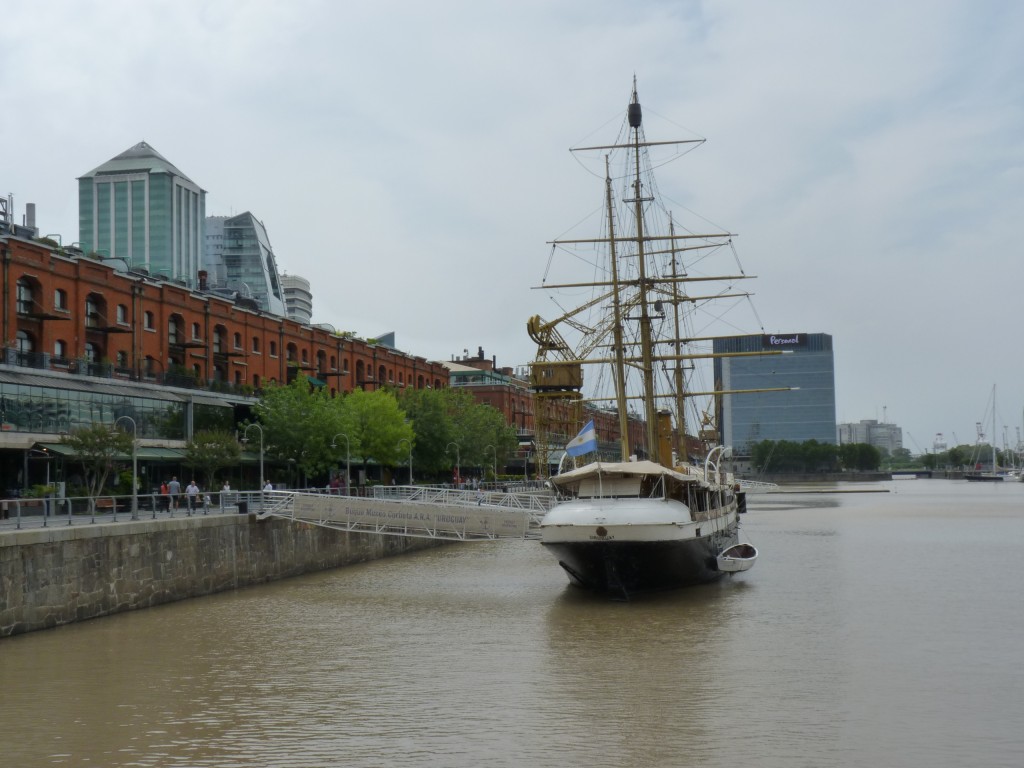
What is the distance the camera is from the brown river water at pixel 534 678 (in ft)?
58.4

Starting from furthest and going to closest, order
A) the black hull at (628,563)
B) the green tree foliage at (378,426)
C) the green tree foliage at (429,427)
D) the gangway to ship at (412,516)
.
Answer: the green tree foliage at (429,427)
the green tree foliage at (378,426)
the gangway to ship at (412,516)
the black hull at (628,563)

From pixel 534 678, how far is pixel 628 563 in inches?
495

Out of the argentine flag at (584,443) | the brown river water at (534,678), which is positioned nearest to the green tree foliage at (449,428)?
the brown river water at (534,678)

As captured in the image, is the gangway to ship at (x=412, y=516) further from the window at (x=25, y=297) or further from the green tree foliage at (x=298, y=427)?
the green tree foliage at (x=298, y=427)

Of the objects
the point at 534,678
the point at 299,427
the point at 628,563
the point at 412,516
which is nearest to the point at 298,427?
the point at 299,427

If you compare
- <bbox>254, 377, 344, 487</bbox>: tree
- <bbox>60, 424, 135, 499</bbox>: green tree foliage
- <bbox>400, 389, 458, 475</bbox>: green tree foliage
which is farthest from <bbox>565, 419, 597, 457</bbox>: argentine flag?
<bbox>400, 389, 458, 475</bbox>: green tree foliage

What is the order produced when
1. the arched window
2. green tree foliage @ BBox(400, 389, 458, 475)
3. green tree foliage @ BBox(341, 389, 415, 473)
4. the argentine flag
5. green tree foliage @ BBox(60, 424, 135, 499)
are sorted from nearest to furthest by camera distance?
the argentine flag < green tree foliage @ BBox(60, 424, 135, 499) < the arched window < green tree foliage @ BBox(341, 389, 415, 473) < green tree foliage @ BBox(400, 389, 458, 475)

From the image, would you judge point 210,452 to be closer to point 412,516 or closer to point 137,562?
point 412,516

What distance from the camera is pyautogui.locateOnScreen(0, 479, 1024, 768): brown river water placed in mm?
17812

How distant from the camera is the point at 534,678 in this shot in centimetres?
2327

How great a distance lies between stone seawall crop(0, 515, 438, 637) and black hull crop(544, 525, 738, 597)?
39.1 feet

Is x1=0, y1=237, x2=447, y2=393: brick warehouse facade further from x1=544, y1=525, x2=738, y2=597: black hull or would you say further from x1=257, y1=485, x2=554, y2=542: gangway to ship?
x1=544, y1=525, x2=738, y2=597: black hull

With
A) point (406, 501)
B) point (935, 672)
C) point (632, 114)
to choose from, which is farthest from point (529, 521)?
point (632, 114)

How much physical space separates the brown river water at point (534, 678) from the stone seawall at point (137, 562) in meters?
0.75
